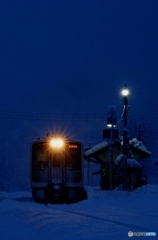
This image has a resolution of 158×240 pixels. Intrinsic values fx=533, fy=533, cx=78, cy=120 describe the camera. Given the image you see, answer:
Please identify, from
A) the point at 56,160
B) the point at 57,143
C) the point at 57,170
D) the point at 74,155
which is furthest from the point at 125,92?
the point at 57,170

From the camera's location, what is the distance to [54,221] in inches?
490

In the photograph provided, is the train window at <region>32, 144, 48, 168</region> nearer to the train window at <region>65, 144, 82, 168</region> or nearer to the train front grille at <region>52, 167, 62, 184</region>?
the train front grille at <region>52, 167, 62, 184</region>

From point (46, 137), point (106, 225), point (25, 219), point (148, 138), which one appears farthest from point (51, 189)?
point (148, 138)

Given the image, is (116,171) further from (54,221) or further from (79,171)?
(54,221)

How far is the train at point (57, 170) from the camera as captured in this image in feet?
77.6

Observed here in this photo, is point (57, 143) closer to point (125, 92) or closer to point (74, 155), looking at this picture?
point (74, 155)

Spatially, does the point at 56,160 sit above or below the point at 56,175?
above

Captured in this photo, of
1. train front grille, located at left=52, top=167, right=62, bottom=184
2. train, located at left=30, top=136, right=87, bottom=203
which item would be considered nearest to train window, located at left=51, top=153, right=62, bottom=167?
train, located at left=30, top=136, right=87, bottom=203

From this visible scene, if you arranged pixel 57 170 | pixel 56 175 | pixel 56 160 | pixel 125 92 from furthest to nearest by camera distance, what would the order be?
1. pixel 125 92
2. pixel 56 160
3. pixel 57 170
4. pixel 56 175

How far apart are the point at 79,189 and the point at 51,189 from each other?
1349 millimetres

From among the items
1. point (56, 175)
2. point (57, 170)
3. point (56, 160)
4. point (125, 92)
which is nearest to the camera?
point (56, 175)

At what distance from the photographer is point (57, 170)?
2389cm

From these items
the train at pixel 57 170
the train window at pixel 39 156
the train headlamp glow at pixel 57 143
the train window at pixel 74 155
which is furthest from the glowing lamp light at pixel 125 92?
the train window at pixel 39 156

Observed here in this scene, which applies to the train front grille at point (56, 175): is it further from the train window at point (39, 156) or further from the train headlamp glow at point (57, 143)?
the train headlamp glow at point (57, 143)
